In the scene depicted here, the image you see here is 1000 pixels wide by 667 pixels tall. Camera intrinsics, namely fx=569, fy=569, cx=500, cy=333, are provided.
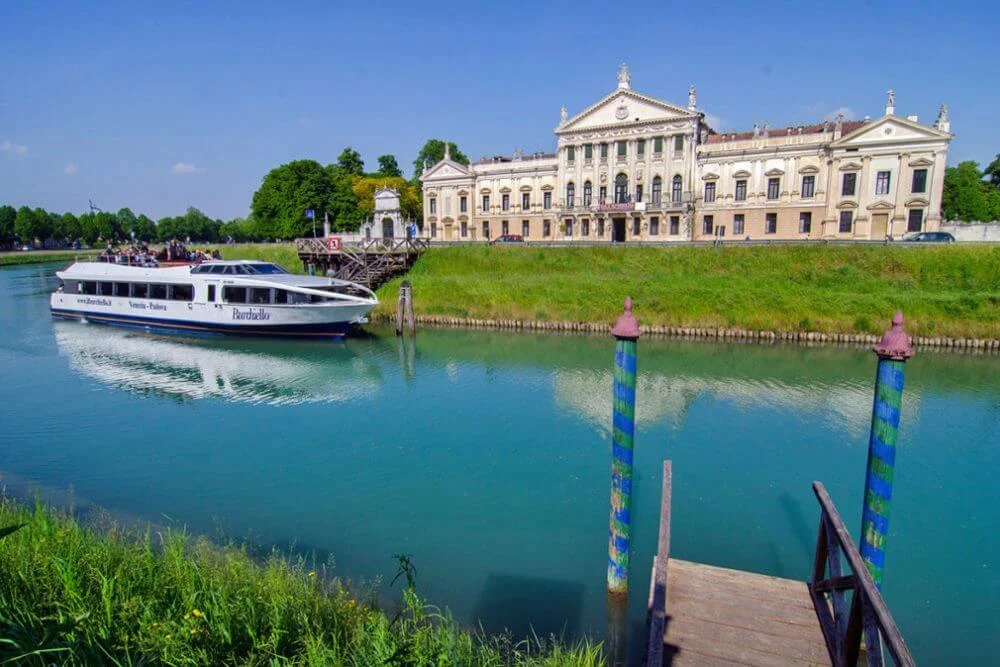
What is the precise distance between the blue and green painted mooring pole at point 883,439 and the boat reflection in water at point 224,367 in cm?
1505

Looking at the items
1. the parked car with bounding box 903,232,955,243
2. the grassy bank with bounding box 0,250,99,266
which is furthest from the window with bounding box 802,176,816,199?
the grassy bank with bounding box 0,250,99,266

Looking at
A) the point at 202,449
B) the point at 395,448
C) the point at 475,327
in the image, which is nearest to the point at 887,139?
the point at 475,327

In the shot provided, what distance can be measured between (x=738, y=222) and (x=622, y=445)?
4639 cm

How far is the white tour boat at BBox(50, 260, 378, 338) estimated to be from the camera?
2664 cm

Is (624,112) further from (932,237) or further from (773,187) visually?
(932,237)

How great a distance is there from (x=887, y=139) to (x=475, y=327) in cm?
3475

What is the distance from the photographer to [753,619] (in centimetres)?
615

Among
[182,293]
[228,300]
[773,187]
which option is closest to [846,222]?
[773,187]

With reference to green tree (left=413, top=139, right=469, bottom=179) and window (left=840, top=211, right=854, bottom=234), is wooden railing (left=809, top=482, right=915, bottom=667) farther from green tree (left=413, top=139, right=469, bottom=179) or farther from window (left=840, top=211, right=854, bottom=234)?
green tree (left=413, top=139, right=469, bottom=179)

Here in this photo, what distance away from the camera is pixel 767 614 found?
6.23m

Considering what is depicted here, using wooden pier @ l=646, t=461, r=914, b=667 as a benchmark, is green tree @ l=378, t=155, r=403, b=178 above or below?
above

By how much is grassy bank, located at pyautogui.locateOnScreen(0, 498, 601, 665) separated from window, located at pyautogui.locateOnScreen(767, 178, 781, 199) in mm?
48041

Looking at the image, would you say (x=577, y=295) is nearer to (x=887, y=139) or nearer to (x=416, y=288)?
(x=416, y=288)

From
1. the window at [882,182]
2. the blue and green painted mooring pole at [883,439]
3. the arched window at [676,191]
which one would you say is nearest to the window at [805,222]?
the window at [882,182]
